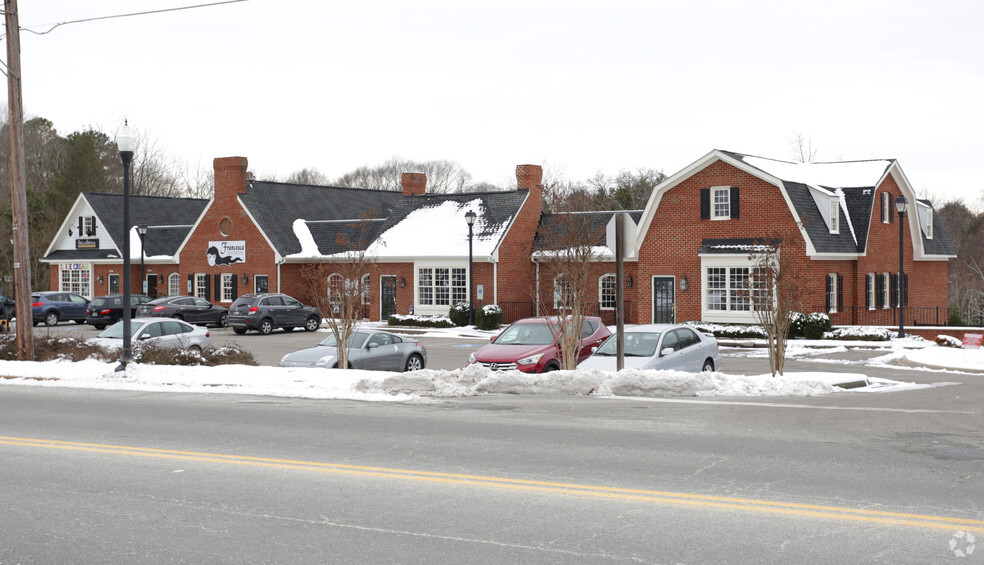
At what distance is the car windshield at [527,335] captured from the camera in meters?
20.6

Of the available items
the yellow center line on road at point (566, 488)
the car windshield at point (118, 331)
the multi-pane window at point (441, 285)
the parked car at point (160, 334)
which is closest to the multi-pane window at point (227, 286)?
the multi-pane window at point (441, 285)

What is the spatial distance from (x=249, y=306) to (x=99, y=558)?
33972 millimetres

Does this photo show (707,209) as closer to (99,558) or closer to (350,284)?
(350,284)

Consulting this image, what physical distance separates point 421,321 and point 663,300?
1102 cm

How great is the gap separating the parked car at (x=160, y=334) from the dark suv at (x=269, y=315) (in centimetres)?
1374

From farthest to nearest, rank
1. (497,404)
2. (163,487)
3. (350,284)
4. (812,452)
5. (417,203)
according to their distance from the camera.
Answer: (417,203) < (350,284) < (497,404) < (812,452) < (163,487)

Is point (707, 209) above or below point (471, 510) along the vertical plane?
above

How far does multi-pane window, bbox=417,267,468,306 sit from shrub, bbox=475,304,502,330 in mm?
3925

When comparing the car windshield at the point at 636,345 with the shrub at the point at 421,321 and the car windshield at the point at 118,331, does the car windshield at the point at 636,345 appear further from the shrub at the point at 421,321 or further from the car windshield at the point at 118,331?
the shrub at the point at 421,321

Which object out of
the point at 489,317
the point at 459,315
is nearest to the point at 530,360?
the point at 489,317

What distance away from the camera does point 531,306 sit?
1780 inches

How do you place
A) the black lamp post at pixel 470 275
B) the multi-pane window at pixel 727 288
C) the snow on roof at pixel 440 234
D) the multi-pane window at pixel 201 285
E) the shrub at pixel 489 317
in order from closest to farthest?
the multi-pane window at pixel 727 288 → the black lamp post at pixel 470 275 → the shrub at pixel 489 317 → the snow on roof at pixel 440 234 → the multi-pane window at pixel 201 285

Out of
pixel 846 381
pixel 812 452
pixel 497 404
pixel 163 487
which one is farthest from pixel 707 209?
pixel 163 487

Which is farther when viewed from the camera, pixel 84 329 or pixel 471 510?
pixel 84 329
